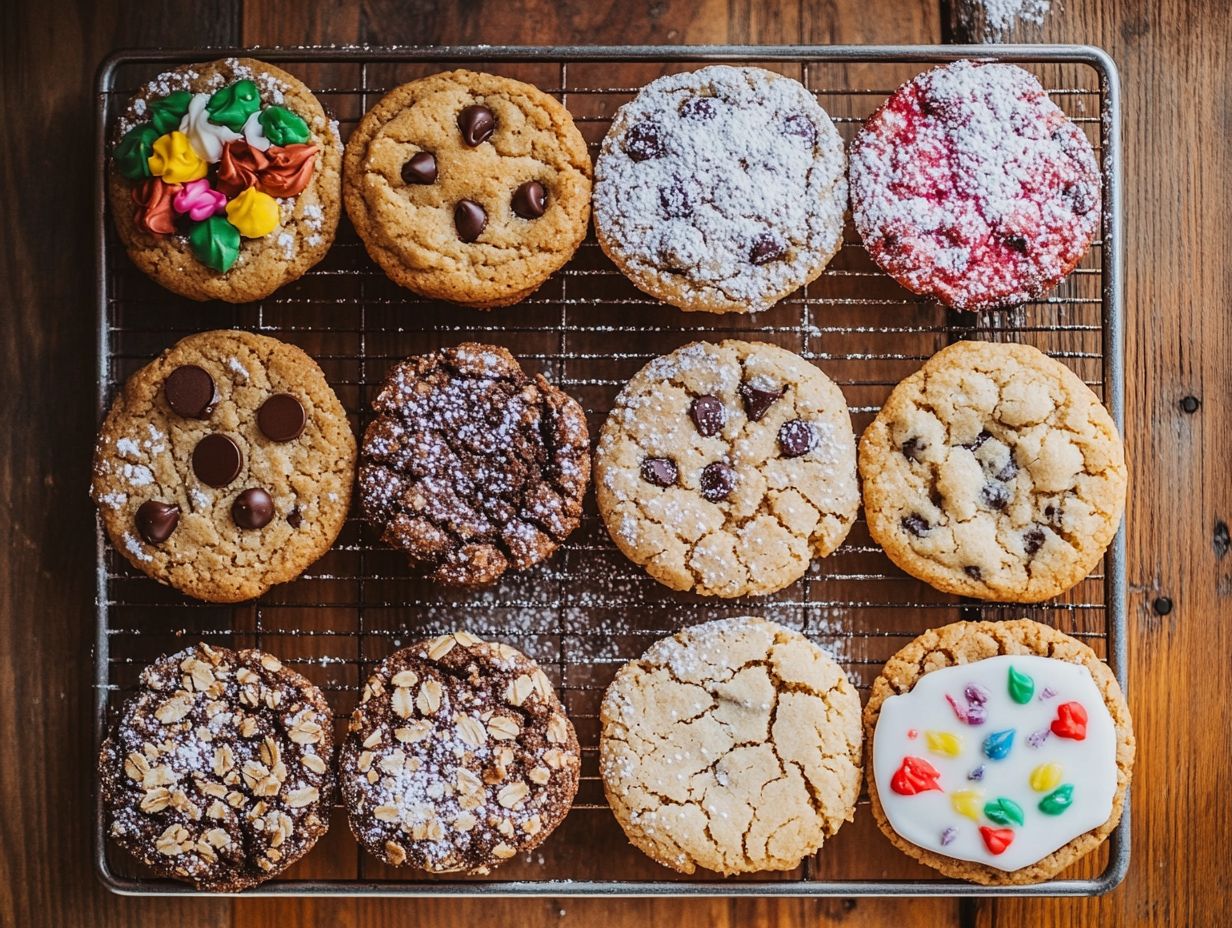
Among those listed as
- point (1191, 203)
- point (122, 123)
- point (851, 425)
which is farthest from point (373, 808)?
point (1191, 203)

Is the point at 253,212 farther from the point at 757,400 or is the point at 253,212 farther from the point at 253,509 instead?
the point at 757,400

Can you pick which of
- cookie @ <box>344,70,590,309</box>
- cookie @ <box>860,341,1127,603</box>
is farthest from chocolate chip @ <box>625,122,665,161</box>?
cookie @ <box>860,341,1127,603</box>

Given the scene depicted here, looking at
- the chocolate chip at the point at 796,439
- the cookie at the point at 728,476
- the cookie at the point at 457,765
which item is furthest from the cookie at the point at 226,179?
the chocolate chip at the point at 796,439

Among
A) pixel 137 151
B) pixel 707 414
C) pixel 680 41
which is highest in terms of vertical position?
pixel 680 41

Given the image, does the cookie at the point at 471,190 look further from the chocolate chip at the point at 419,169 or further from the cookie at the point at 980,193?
the cookie at the point at 980,193

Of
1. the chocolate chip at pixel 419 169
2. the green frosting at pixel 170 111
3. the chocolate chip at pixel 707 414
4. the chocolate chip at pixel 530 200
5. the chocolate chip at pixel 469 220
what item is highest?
the green frosting at pixel 170 111

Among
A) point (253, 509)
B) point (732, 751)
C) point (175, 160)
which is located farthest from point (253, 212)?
point (732, 751)

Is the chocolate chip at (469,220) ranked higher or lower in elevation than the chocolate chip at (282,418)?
higher
